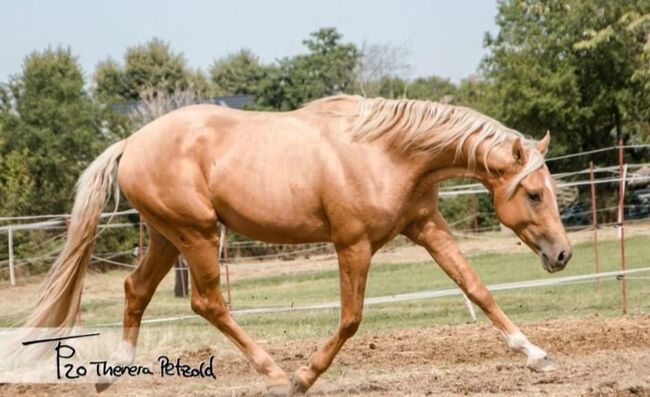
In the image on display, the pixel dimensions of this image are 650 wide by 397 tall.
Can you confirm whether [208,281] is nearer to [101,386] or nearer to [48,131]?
[101,386]

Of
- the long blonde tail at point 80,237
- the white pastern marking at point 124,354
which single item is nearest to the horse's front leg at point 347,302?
the white pastern marking at point 124,354

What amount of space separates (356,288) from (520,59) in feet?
98.2

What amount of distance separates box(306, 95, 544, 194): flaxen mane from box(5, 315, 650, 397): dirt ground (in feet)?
4.06

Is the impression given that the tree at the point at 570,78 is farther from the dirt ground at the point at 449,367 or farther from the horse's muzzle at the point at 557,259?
the horse's muzzle at the point at 557,259

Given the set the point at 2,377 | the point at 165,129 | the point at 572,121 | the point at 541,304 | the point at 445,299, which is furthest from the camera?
the point at 572,121

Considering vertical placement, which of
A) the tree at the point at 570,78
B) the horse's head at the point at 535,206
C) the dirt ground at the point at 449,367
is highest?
the tree at the point at 570,78

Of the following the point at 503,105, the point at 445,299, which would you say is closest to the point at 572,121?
the point at 503,105

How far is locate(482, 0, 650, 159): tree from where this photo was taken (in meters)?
32.7

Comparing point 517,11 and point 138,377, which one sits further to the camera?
point 517,11

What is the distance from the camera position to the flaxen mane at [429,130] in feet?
18.9

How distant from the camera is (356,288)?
5.67 metres

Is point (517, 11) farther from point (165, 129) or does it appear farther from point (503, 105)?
point (165, 129)

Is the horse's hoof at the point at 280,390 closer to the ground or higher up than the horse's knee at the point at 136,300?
closer to the ground

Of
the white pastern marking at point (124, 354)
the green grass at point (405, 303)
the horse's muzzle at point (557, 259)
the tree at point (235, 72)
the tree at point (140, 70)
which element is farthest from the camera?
the tree at point (235, 72)
